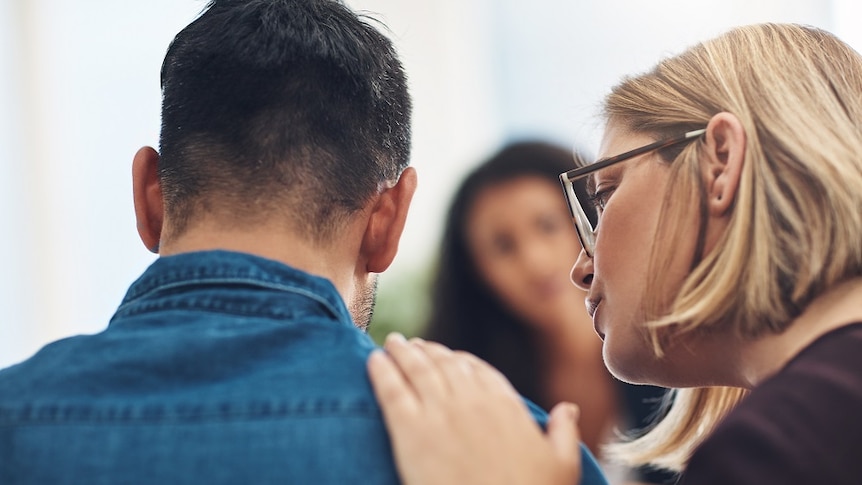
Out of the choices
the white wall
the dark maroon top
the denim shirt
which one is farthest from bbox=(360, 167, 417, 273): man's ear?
the white wall

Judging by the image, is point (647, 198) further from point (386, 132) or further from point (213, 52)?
point (213, 52)

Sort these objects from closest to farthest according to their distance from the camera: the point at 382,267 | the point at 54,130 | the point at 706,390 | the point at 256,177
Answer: the point at 256,177 < the point at 382,267 < the point at 706,390 < the point at 54,130

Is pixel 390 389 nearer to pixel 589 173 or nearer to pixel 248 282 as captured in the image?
pixel 248 282

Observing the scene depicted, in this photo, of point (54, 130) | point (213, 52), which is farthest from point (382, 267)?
point (54, 130)

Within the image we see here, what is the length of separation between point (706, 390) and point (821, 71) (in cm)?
46

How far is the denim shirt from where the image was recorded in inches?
30.0

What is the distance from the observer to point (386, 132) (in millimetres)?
1038

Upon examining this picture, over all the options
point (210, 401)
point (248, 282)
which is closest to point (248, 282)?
point (248, 282)

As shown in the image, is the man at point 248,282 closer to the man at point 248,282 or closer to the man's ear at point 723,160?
the man at point 248,282

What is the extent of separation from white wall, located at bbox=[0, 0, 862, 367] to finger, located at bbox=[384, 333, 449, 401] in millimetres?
1907

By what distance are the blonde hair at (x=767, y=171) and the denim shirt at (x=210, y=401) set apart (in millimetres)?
249

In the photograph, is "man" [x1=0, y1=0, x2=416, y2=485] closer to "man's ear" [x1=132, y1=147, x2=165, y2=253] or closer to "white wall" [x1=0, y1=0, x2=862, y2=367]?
"man's ear" [x1=132, y1=147, x2=165, y2=253]

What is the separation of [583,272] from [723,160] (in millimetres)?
251

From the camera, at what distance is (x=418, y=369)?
811mm
